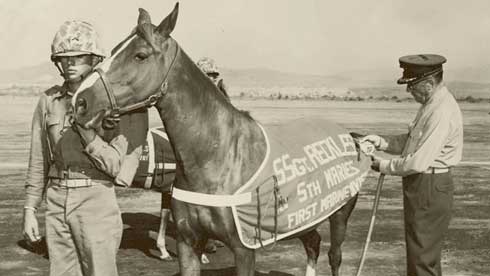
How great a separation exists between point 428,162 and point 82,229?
215cm

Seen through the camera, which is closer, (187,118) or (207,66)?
(187,118)

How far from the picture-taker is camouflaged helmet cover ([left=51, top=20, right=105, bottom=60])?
3547mm

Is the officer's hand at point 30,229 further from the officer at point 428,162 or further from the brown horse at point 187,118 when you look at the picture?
the officer at point 428,162

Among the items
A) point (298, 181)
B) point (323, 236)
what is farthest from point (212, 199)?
point (323, 236)

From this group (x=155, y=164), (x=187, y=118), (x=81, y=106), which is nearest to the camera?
(x=81, y=106)

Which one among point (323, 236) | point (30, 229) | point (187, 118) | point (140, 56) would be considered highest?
point (140, 56)

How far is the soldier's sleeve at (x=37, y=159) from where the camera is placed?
12.1ft

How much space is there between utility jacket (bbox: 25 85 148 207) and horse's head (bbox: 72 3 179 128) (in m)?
0.17

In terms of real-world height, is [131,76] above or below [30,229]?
above

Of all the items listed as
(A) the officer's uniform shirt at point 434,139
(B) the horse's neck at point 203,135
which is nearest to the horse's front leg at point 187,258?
(B) the horse's neck at point 203,135

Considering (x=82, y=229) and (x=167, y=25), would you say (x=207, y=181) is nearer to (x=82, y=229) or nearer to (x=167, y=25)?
(x=82, y=229)

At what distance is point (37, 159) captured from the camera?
12.2ft

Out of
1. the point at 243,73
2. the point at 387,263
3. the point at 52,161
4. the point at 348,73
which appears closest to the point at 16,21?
the point at 243,73

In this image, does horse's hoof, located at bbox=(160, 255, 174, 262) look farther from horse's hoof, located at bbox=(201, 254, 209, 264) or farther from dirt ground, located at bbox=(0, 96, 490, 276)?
horse's hoof, located at bbox=(201, 254, 209, 264)
